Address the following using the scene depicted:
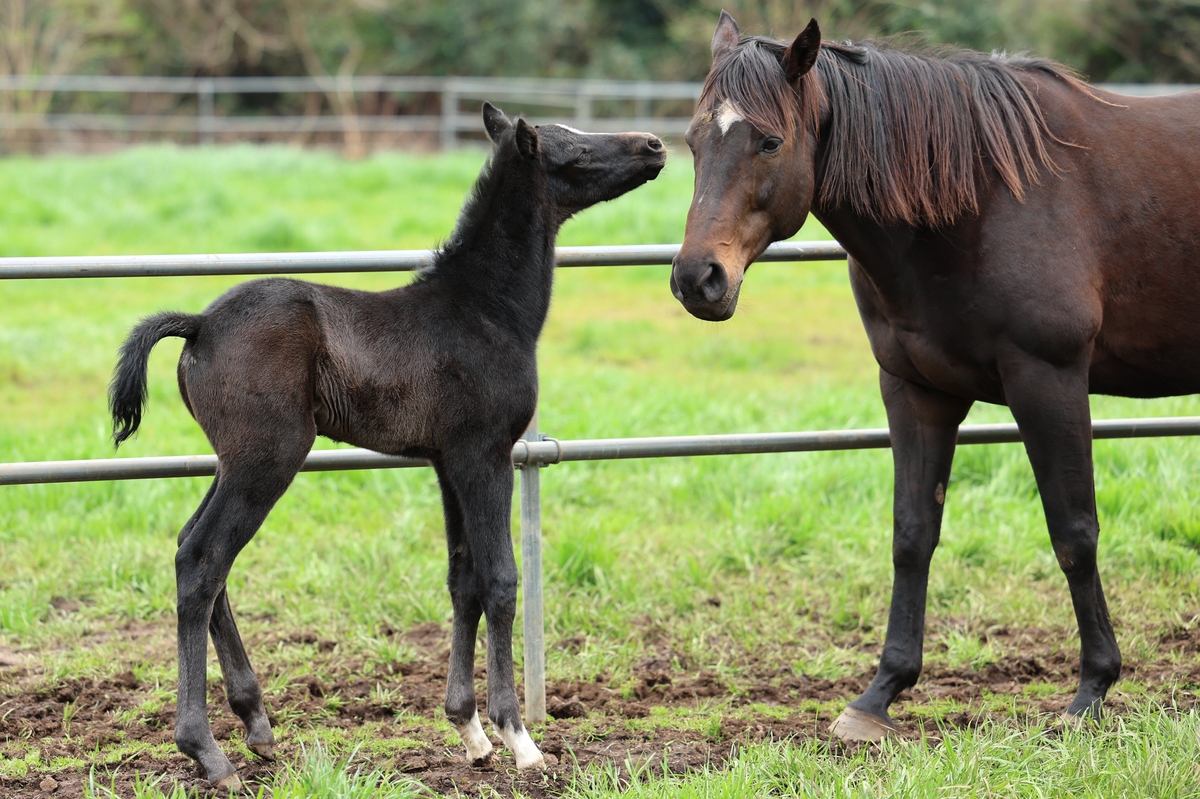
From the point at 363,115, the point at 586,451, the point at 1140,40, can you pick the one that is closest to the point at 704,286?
the point at 586,451

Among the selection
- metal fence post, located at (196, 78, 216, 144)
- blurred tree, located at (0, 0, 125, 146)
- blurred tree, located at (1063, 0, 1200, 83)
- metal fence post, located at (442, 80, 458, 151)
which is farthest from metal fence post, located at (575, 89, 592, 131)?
blurred tree, located at (0, 0, 125, 146)

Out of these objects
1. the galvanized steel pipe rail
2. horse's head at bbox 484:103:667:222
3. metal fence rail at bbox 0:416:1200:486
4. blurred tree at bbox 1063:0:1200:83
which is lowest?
metal fence rail at bbox 0:416:1200:486

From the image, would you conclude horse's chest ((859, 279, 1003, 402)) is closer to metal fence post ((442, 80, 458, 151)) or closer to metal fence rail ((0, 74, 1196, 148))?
metal fence rail ((0, 74, 1196, 148))

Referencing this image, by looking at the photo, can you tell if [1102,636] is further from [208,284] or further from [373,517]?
[208,284]

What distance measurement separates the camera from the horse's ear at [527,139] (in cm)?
311

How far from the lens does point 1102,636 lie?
324 cm

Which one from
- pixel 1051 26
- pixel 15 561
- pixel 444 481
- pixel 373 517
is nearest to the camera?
Answer: pixel 444 481

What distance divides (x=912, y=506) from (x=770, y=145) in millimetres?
1251

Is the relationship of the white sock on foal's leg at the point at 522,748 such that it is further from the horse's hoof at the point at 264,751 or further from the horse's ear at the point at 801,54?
the horse's ear at the point at 801,54

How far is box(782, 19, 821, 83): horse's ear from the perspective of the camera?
9.11 ft

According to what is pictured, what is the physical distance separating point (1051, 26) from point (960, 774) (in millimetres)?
21206

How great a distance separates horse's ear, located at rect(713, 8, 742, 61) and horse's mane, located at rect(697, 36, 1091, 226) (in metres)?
0.05

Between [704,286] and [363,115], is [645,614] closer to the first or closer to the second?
[704,286]

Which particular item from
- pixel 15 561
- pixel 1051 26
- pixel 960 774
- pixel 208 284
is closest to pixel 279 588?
pixel 15 561
